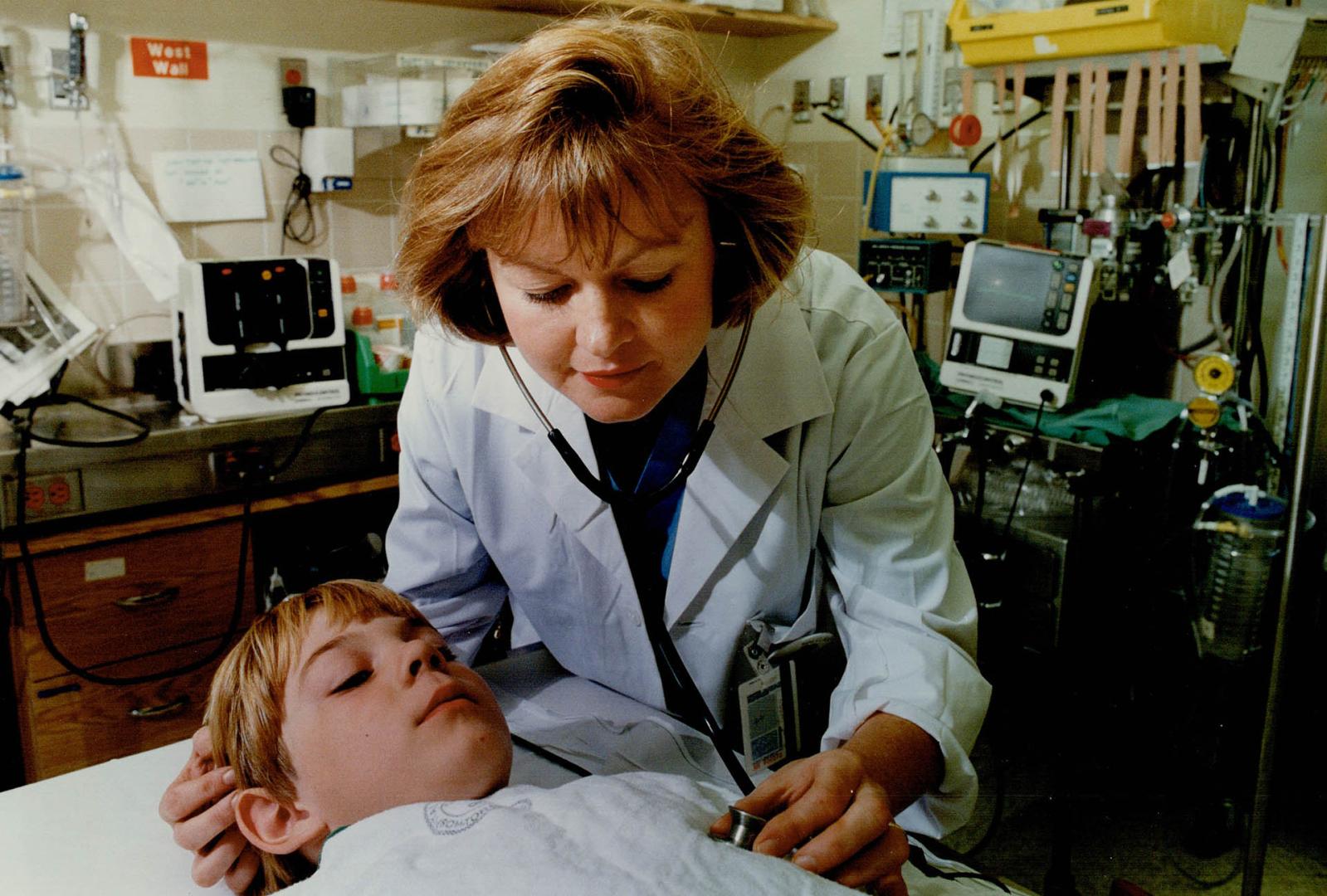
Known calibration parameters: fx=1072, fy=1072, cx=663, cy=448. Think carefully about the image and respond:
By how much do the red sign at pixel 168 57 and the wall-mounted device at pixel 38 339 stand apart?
52 centimetres

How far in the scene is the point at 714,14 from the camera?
2.99 metres

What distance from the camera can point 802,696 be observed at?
1.29 metres

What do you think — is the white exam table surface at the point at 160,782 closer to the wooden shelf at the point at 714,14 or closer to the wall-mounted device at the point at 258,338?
the wall-mounted device at the point at 258,338

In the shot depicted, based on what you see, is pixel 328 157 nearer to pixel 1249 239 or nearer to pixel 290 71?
pixel 290 71

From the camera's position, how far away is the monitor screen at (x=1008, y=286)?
2383 mm

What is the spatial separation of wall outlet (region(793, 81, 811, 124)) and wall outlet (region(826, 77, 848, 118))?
104 millimetres

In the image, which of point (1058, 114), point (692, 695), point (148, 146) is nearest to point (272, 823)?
point (692, 695)

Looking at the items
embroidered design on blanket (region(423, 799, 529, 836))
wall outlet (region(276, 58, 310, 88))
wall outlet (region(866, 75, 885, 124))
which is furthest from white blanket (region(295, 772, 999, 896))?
wall outlet (region(866, 75, 885, 124))

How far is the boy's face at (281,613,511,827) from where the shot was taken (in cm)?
108

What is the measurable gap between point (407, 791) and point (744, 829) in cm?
36

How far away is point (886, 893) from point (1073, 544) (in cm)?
147

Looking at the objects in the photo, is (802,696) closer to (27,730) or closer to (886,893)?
(886,893)

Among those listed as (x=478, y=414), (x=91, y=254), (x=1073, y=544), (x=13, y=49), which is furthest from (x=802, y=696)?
(x=13, y=49)

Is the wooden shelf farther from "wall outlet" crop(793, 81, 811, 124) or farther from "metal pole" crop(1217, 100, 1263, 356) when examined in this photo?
"metal pole" crop(1217, 100, 1263, 356)
